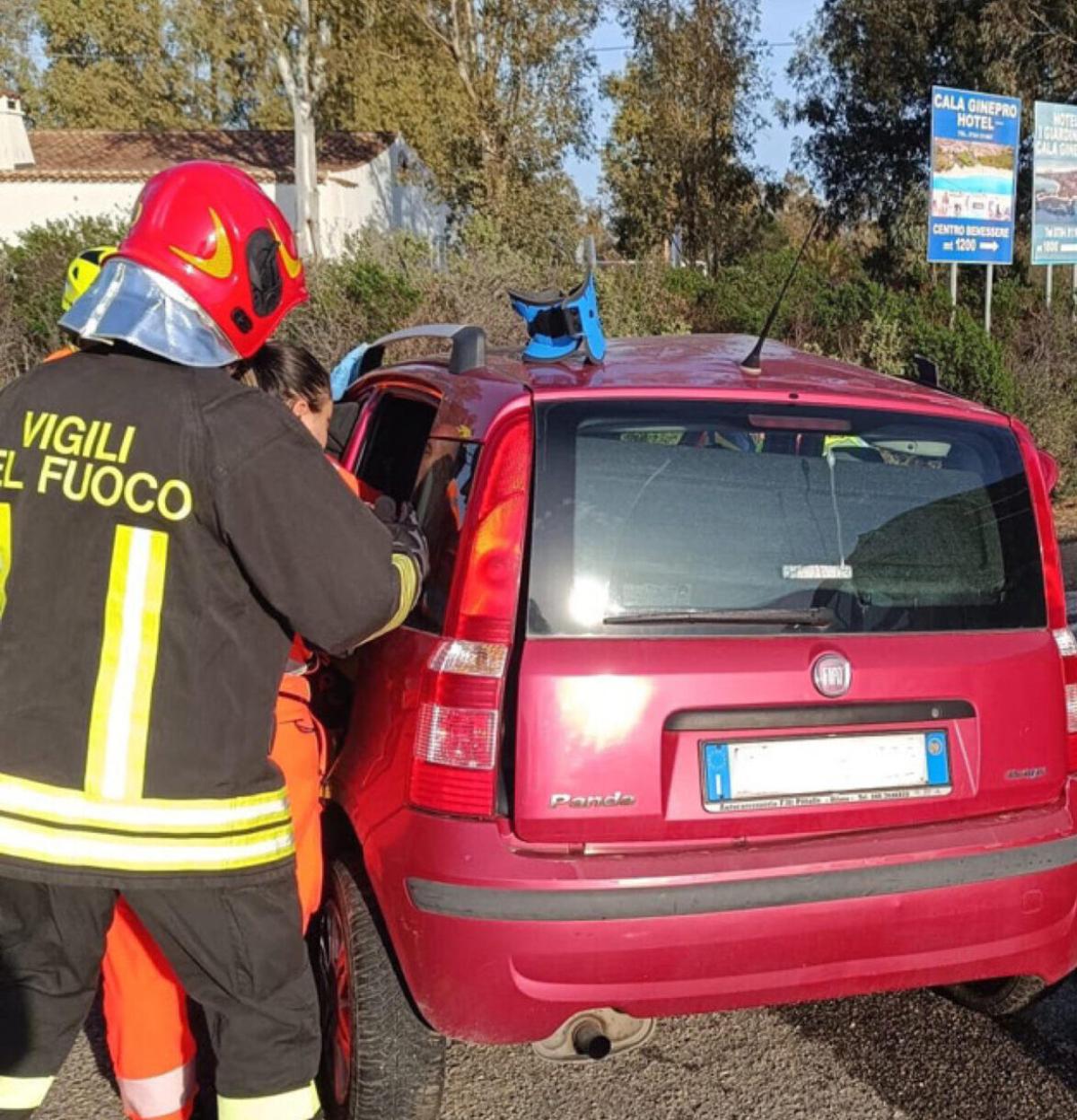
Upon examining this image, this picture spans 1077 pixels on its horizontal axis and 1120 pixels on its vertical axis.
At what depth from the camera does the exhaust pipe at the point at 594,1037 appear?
8.37 ft

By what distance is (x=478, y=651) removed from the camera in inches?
96.1

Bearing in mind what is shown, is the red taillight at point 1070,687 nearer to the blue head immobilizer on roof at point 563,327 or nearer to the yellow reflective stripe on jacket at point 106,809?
the blue head immobilizer on roof at point 563,327

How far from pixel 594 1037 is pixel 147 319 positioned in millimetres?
1689

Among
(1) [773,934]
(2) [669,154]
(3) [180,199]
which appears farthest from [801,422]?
(2) [669,154]

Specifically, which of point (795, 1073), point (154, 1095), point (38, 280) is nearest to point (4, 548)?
point (154, 1095)

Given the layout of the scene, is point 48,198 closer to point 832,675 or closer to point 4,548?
point 4,548

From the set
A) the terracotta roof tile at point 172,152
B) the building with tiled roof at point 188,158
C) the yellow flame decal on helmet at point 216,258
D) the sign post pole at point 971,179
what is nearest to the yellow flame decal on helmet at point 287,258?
the yellow flame decal on helmet at point 216,258

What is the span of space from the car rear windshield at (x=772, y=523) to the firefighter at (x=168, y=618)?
52 centimetres

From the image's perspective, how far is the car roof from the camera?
2617 millimetres

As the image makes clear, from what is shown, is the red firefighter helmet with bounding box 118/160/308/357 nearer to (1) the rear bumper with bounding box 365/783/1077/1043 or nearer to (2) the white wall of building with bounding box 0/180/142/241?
(1) the rear bumper with bounding box 365/783/1077/1043

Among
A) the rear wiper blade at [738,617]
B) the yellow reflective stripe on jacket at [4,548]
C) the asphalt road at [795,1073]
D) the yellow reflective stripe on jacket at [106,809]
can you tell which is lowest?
the asphalt road at [795,1073]

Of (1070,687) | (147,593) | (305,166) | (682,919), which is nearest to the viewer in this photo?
(147,593)

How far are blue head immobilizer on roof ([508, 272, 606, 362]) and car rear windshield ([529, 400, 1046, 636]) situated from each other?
0.39m

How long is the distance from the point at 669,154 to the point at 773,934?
29.3 metres
